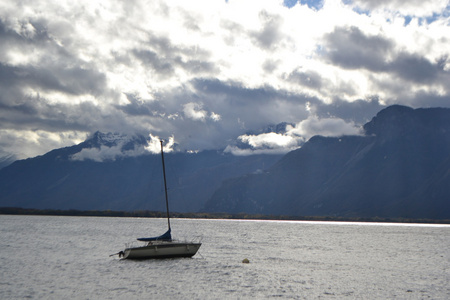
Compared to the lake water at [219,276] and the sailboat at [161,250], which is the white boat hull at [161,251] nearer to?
the sailboat at [161,250]

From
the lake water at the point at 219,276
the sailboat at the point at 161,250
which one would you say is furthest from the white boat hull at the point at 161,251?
the lake water at the point at 219,276

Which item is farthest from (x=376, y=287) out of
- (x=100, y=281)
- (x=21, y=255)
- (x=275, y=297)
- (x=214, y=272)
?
(x=21, y=255)

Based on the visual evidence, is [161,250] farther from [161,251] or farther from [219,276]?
[219,276]

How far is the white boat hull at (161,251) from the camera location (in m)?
109

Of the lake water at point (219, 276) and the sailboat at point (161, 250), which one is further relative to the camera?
the sailboat at point (161, 250)

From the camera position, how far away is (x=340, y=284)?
86000 mm

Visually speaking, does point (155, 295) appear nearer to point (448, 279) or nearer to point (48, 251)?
point (448, 279)

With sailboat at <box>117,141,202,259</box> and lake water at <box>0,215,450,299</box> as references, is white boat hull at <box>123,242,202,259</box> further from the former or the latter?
lake water at <box>0,215,450,299</box>

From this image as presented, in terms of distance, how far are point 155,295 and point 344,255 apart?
82.1 meters

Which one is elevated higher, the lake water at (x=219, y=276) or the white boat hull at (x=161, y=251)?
the white boat hull at (x=161, y=251)

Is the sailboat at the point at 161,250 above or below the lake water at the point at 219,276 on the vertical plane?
above

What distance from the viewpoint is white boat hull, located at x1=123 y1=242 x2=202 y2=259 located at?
10938 cm

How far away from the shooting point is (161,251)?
110 m

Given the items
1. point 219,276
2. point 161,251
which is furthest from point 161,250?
point 219,276
